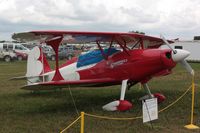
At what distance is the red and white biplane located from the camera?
964 cm

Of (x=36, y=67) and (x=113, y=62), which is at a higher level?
(x=113, y=62)

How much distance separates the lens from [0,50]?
140 feet

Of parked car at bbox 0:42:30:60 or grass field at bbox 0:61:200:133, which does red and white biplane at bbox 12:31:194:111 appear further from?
parked car at bbox 0:42:30:60

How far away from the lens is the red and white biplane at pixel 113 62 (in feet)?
31.6

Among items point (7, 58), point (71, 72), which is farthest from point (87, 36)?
point (7, 58)

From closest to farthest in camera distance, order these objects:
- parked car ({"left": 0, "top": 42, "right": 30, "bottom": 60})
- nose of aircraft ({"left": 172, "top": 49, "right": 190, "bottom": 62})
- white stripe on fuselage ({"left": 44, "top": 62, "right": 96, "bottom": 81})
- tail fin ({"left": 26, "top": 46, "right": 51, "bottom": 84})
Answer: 1. nose of aircraft ({"left": 172, "top": 49, "right": 190, "bottom": 62})
2. white stripe on fuselage ({"left": 44, "top": 62, "right": 96, "bottom": 81})
3. tail fin ({"left": 26, "top": 46, "right": 51, "bottom": 84})
4. parked car ({"left": 0, "top": 42, "right": 30, "bottom": 60})

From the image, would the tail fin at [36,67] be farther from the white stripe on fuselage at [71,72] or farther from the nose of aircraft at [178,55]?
the nose of aircraft at [178,55]

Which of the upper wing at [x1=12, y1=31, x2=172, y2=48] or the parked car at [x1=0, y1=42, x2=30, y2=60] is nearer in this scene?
the upper wing at [x1=12, y1=31, x2=172, y2=48]

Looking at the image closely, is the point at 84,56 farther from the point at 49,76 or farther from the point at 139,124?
the point at 139,124

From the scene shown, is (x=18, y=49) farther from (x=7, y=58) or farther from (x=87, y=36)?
(x=87, y=36)

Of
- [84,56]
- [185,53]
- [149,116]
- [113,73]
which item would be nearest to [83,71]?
[84,56]

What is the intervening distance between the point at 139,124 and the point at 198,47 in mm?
37358

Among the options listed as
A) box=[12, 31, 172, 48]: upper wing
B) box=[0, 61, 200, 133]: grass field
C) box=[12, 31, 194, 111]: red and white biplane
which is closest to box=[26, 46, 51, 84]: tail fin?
box=[0, 61, 200, 133]: grass field

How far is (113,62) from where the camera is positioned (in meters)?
10.7
